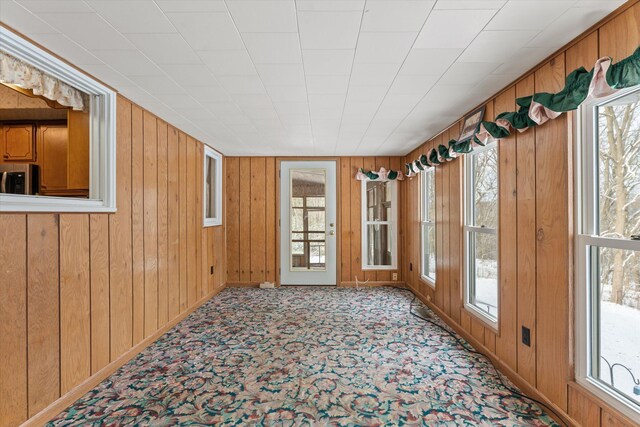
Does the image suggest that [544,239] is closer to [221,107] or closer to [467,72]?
[467,72]

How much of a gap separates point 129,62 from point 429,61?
6.39 ft

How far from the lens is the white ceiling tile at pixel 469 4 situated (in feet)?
4.61

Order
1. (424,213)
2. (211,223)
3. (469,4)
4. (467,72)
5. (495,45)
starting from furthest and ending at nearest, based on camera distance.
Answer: (211,223) → (424,213) → (467,72) → (495,45) → (469,4)

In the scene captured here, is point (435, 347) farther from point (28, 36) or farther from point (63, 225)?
point (28, 36)

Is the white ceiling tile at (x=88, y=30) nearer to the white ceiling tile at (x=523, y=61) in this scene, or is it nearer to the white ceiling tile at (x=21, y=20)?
the white ceiling tile at (x=21, y=20)

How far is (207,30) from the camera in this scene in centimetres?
162

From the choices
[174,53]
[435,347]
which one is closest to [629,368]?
[435,347]

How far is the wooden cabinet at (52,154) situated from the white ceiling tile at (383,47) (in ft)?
8.99

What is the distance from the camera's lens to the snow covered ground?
1500 mm

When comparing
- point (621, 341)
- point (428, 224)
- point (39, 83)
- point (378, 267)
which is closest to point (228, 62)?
point (39, 83)

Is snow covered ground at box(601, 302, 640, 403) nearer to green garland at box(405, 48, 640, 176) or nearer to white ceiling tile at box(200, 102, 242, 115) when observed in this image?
green garland at box(405, 48, 640, 176)

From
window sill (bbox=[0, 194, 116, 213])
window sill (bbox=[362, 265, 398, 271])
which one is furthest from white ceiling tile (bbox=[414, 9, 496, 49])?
window sill (bbox=[362, 265, 398, 271])

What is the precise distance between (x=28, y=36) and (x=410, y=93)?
250 centimetres

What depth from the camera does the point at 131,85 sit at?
7.65 ft
